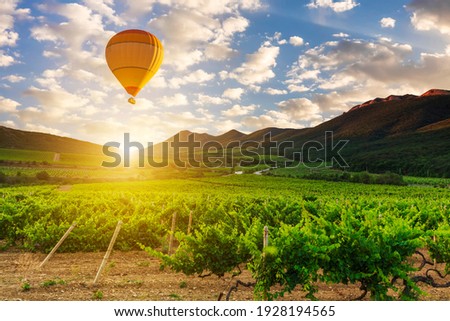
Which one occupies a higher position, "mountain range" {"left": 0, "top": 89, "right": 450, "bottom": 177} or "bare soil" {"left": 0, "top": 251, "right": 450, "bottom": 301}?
"mountain range" {"left": 0, "top": 89, "right": 450, "bottom": 177}

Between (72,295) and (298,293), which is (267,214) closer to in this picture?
(298,293)

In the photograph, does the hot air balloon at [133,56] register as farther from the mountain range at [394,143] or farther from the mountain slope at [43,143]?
the mountain slope at [43,143]

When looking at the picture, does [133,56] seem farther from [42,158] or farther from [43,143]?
[43,143]

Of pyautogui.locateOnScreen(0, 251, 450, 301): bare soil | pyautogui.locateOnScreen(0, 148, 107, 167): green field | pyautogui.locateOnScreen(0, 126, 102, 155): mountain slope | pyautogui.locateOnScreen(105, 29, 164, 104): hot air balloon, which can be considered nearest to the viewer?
pyautogui.locateOnScreen(0, 251, 450, 301): bare soil

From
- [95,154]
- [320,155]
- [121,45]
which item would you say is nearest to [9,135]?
[95,154]

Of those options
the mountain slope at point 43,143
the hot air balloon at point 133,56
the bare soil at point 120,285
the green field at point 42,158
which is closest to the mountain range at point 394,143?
the mountain slope at point 43,143

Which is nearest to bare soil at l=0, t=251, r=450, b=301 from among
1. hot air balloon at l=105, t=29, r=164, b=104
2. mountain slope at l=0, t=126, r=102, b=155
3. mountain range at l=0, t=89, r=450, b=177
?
hot air balloon at l=105, t=29, r=164, b=104

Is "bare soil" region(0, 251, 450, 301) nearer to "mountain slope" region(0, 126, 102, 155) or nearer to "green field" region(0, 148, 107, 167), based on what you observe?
"green field" region(0, 148, 107, 167)

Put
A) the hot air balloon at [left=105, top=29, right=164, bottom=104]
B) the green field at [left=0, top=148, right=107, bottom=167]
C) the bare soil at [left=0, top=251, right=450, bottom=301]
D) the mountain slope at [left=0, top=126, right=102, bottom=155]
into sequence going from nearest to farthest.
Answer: the bare soil at [left=0, top=251, right=450, bottom=301], the hot air balloon at [left=105, top=29, right=164, bottom=104], the green field at [left=0, top=148, right=107, bottom=167], the mountain slope at [left=0, top=126, right=102, bottom=155]
